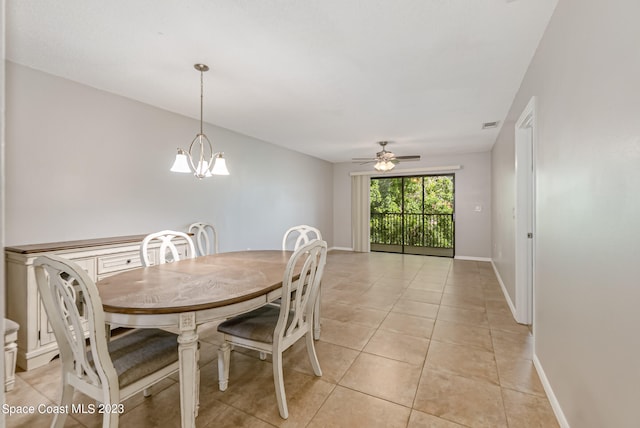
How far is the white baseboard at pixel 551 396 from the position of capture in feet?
5.08

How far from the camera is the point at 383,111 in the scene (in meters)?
3.46

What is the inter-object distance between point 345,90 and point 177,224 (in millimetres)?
2564

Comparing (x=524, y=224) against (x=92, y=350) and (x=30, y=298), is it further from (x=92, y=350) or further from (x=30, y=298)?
(x=30, y=298)

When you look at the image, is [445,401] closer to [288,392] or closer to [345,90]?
[288,392]

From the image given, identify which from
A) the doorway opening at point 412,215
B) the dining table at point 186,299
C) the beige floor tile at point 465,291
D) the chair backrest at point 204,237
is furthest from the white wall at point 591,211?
the doorway opening at point 412,215

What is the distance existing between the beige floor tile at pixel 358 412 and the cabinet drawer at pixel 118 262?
215 centimetres

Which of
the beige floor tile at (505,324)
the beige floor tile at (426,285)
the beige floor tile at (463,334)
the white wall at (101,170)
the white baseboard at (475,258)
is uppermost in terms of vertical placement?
the white wall at (101,170)

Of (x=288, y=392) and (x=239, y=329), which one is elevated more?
(x=239, y=329)

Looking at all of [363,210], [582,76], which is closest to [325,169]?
[363,210]

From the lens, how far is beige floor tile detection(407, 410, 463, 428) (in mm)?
1581

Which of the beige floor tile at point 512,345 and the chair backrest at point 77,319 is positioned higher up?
the chair backrest at point 77,319

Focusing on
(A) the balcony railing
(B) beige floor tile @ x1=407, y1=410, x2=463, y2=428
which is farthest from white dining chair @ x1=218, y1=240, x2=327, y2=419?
(A) the balcony railing

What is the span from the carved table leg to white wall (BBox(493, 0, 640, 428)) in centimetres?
172

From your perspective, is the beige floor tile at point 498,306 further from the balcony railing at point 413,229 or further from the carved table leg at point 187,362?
the balcony railing at point 413,229
